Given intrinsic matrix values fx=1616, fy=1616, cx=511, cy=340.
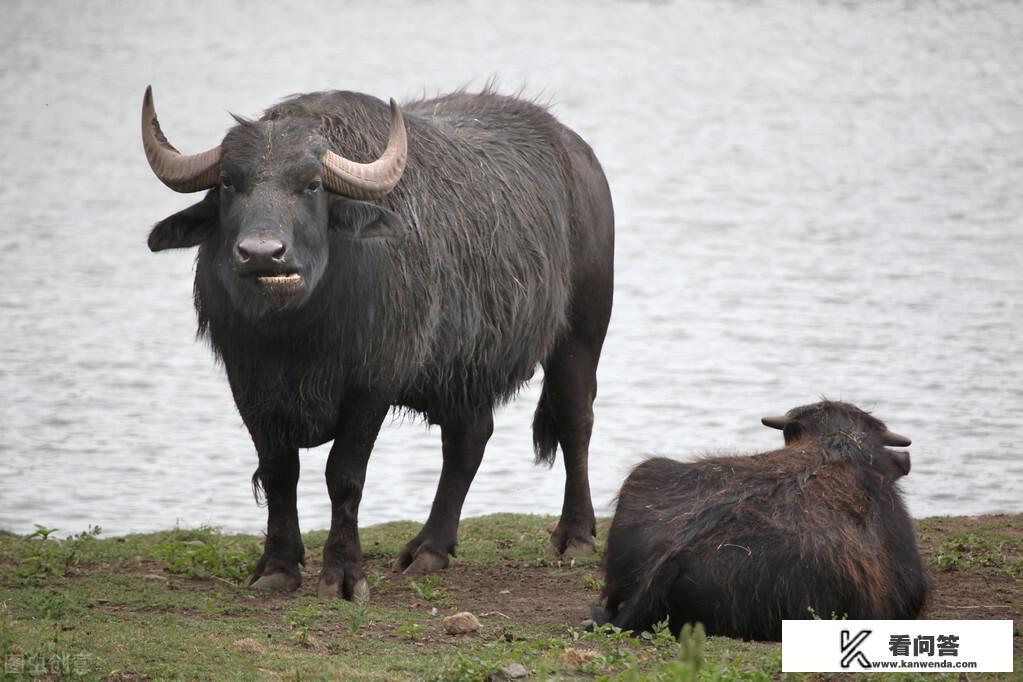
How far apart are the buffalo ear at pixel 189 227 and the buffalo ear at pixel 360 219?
1.90 feet

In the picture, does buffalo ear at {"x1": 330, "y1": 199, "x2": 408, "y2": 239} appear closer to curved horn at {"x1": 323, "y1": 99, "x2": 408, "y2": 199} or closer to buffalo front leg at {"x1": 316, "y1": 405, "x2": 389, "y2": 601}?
curved horn at {"x1": 323, "y1": 99, "x2": 408, "y2": 199}

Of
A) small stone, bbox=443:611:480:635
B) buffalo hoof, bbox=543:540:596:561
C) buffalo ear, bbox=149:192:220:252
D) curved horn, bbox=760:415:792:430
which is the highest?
buffalo ear, bbox=149:192:220:252

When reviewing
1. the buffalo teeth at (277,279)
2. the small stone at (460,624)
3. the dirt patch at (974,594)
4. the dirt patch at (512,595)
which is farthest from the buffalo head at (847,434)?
the buffalo teeth at (277,279)

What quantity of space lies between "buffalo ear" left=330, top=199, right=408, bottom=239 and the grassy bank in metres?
1.71

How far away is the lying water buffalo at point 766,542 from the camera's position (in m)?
6.53

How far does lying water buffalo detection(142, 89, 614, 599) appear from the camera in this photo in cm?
730

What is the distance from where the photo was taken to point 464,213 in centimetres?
826

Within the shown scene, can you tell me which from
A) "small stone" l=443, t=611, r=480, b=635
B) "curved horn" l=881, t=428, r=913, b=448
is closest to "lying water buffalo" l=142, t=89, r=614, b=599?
"small stone" l=443, t=611, r=480, b=635

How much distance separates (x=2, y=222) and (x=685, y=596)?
60.0ft

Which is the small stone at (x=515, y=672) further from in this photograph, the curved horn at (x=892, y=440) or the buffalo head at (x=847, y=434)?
the curved horn at (x=892, y=440)

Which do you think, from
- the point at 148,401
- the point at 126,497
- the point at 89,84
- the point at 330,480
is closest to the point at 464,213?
the point at 330,480

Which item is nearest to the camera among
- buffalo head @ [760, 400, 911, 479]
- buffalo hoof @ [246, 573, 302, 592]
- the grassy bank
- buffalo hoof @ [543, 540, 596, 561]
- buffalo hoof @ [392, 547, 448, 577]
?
the grassy bank

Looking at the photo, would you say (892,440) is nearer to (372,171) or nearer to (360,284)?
(360,284)

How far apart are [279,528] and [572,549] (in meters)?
1.85
